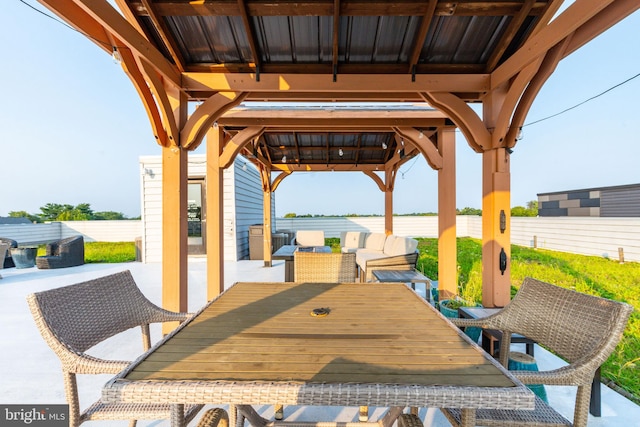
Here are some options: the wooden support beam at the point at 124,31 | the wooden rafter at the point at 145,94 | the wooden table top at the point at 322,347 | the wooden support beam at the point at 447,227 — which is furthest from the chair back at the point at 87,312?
the wooden support beam at the point at 447,227

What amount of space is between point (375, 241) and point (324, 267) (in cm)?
Answer: 501

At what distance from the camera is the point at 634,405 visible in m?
2.05

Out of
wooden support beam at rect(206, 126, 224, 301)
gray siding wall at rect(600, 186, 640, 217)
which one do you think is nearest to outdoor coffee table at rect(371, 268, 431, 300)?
wooden support beam at rect(206, 126, 224, 301)

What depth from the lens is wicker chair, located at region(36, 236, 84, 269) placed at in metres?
7.04

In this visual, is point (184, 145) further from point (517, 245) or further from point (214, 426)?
point (517, 245)

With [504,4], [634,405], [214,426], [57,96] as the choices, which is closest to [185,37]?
[504,4]

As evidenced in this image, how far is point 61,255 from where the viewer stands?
7.22m

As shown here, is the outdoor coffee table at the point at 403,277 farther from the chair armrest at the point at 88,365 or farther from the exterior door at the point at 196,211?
the exterior door at the point at 196,211

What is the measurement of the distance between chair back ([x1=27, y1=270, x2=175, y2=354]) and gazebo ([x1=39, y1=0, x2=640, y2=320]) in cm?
121

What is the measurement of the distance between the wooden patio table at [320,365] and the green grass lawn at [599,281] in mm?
2202

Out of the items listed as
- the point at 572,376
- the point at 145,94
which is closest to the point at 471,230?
the point at 572,376

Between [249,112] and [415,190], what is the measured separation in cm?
1684

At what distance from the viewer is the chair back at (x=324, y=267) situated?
2822 mm

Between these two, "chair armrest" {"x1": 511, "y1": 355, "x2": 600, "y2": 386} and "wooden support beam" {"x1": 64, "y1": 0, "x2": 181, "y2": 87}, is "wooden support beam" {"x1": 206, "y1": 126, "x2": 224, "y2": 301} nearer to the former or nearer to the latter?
"wooden support beam" {"x1": 64, "y1": 0, "x2": 181, "y2": 87}
